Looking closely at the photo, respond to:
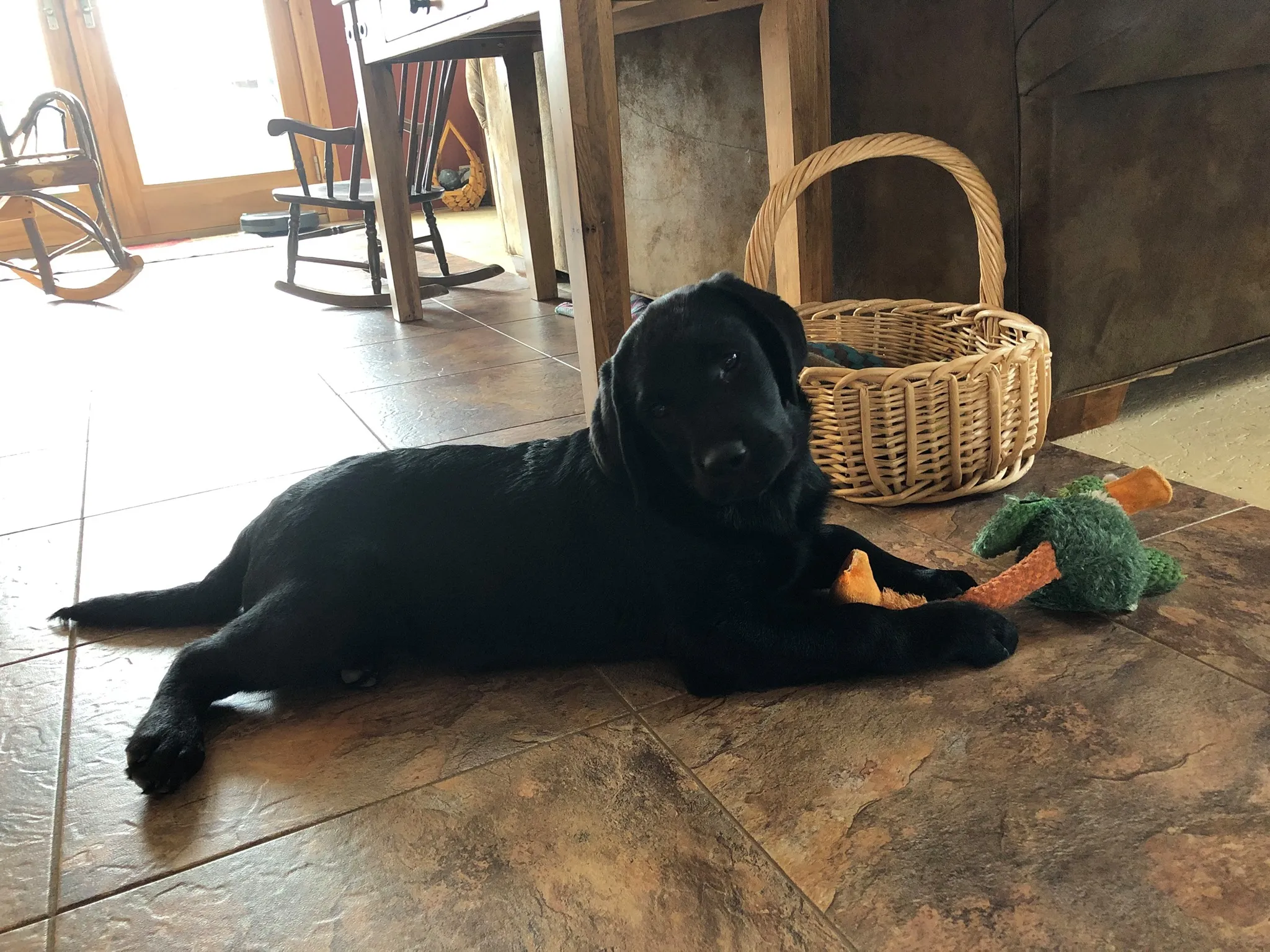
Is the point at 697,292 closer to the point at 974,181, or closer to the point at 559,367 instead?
the point at 974,181

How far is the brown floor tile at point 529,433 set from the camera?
247 centimetres

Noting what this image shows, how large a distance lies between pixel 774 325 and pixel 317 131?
357 centimetres

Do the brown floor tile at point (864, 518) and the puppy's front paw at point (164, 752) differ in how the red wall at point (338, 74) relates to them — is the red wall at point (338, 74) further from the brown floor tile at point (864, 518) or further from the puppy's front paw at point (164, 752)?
the puppy's front paw at point (164, 752)

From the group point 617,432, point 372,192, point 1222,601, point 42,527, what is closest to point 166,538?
point 42,527

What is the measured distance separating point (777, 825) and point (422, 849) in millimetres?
397

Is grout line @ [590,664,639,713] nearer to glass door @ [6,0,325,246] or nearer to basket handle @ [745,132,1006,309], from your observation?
basket handle @ [745,132,1006,309]

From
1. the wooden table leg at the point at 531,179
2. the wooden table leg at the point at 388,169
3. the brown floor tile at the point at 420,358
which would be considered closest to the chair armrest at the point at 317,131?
the wooden table leg at the point at 388,169

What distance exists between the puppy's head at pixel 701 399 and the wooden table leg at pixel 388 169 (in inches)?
112

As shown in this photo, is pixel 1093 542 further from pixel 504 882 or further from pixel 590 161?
pixel 590 161

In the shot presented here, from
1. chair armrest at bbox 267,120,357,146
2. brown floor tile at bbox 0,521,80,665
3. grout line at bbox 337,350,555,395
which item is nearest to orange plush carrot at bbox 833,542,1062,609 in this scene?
brown floor tile at bbox 0,521,80,665

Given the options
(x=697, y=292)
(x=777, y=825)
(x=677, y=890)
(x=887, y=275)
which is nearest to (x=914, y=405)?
(x=697, y=292)

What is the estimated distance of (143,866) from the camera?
112 cm

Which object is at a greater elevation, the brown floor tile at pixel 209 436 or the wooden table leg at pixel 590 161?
the wooden table leg at pixel 590 161

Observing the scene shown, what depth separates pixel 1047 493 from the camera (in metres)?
1.87
